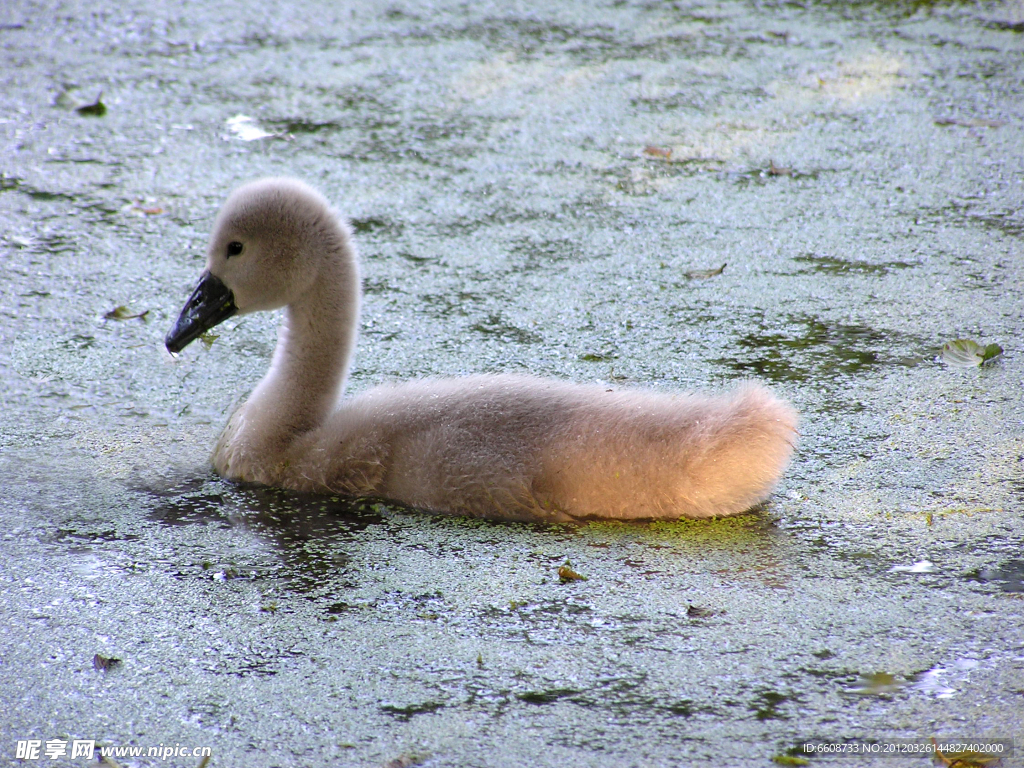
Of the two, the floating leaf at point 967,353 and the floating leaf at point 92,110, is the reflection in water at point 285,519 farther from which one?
Answer: the floating leaf at point 92,110

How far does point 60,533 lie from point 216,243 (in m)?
0.74

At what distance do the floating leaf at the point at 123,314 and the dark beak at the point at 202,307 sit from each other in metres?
0.73

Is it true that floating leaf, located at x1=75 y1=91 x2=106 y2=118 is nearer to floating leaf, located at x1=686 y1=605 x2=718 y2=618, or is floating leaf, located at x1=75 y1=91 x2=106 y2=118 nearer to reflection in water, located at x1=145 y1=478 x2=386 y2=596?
reflection in water, located at x1=145 y1=478 x2=386 y2=596

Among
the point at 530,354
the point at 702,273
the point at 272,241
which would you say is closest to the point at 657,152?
the point at 702,273

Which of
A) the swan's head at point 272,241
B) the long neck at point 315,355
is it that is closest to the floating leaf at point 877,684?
the long neck at point 315,355

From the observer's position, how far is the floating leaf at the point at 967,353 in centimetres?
308

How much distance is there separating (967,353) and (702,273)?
2.87ft

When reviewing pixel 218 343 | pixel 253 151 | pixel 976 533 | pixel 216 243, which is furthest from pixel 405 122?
pixel 976 533

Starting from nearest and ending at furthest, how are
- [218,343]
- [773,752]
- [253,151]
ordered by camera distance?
[773,752] < [218,343] < [253,151]

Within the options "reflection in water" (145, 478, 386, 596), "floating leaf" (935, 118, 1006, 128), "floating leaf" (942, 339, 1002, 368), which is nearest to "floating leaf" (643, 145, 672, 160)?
"floating leaf" (935, 118, 1006, 128)

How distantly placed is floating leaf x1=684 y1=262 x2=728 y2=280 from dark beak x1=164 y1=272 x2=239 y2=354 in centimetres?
153

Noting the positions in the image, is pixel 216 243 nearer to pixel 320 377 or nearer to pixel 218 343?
pixel 320 377

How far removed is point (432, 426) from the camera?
2510mm

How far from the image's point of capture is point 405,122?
4895 millimetres
